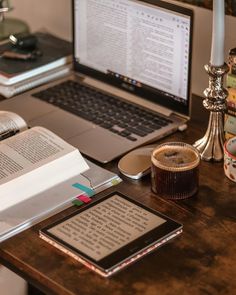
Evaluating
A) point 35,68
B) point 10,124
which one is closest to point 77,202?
point 10,124

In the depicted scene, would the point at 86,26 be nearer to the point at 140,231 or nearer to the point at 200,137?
the point at 200,137

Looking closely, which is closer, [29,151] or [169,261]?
[169,261]

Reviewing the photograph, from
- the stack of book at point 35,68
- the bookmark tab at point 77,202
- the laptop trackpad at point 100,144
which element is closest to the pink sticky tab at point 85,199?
the bookmark tab at point 77,202

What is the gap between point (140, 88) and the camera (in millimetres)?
1672

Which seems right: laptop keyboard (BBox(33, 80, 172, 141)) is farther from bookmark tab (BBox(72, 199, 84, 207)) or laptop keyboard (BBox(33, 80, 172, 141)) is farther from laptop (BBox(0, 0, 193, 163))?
bookmark tab (BBox(72, 199, 84, 207))

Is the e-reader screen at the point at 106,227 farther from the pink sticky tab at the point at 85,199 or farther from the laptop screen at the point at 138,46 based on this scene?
the laptop screen at the point at 138,46

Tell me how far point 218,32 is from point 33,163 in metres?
0.42

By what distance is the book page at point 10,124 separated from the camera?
1.54 meters

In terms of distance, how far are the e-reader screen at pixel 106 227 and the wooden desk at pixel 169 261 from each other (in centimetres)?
4

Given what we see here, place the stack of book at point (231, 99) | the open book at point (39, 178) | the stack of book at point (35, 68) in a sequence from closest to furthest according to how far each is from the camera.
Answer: the open book at point (39, 178) → the stack of book at point (231, 99) → the stack of book at point (35, 68)

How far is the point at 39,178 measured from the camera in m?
1.38

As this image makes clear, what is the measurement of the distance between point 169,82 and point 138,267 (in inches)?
20.3

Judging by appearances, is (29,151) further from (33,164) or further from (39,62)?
(39,62)

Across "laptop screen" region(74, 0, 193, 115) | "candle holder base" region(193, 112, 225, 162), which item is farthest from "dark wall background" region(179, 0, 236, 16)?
"candle holder base" region(193, 112, 225, 162)
